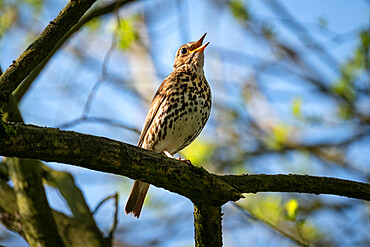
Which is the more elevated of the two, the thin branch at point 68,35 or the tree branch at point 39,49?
the thin branch at point 68,35

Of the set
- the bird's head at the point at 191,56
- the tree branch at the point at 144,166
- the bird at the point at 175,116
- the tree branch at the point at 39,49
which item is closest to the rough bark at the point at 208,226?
the tree branch at the point at 144,166

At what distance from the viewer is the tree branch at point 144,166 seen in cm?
233

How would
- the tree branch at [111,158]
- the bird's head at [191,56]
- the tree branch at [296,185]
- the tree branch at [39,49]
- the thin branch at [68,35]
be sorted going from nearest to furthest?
the tree branch at [111,158] < the tree branch at [39,49] < the tree branch at [296,185] < the thin branch at [68,35] < the bird's head at [191,56]

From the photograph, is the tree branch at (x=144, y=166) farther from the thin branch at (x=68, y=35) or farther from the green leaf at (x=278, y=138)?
the green leaf at (x=278, y=138)

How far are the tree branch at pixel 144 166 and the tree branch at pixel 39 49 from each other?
1.40 ft

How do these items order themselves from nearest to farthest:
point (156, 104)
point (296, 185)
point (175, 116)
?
1. point (296, 185)
2. point (175, 116)
3. point (156, 104)

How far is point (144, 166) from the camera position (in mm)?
2732

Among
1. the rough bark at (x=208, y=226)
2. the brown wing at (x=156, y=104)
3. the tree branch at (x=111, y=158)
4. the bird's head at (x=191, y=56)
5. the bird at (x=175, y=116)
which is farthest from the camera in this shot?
the bird's head at (x=191, y=56)

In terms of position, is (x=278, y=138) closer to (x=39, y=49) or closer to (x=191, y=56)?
(x=191, y=56)

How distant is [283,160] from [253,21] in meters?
2.53

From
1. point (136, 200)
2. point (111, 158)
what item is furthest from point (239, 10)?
point (111, 158)

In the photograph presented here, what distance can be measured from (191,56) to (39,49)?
2885 millimetres

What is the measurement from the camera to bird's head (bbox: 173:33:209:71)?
5.53 m

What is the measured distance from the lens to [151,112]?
16.9 ft
